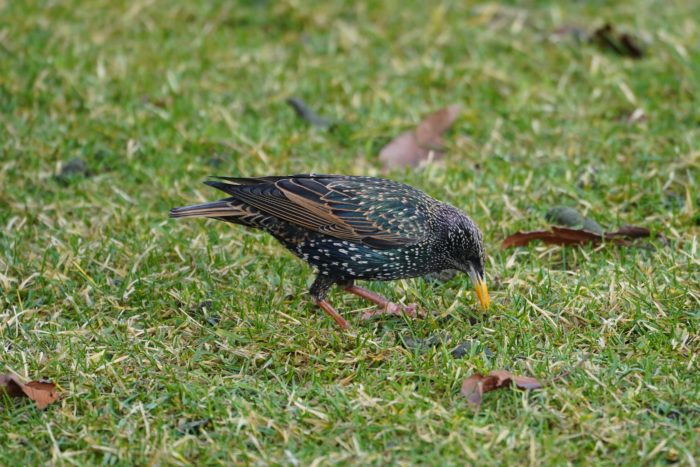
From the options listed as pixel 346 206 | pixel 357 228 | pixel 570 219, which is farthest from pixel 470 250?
pixel 570 219

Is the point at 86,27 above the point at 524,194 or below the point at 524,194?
above

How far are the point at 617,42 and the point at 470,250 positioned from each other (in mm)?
4012

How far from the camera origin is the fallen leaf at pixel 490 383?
4.72m

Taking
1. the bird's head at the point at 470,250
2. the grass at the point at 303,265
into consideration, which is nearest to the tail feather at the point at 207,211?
the grass at the point at 303,265

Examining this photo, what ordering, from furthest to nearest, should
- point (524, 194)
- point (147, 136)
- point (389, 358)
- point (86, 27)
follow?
point (86, 27) < point (147, 136) < point (524, 194) < point (389, 358)

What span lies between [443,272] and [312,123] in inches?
86.2

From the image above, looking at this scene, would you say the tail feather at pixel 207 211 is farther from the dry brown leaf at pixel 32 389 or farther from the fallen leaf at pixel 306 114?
the fallen leaf at pixel 306 114

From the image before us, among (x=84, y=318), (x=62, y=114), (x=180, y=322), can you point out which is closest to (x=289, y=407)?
(x=180, y=322)

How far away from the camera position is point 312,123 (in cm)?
780

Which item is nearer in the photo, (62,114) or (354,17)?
(62,114)

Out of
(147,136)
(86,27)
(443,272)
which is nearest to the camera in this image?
(443,272)

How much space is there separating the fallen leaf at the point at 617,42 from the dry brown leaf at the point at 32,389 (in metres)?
5.90

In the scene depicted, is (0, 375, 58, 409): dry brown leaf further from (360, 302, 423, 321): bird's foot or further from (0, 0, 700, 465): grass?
(360, 302, 423, 321): bird's foot

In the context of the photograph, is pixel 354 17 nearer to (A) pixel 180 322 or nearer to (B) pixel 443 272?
(B) pixel 443 272
